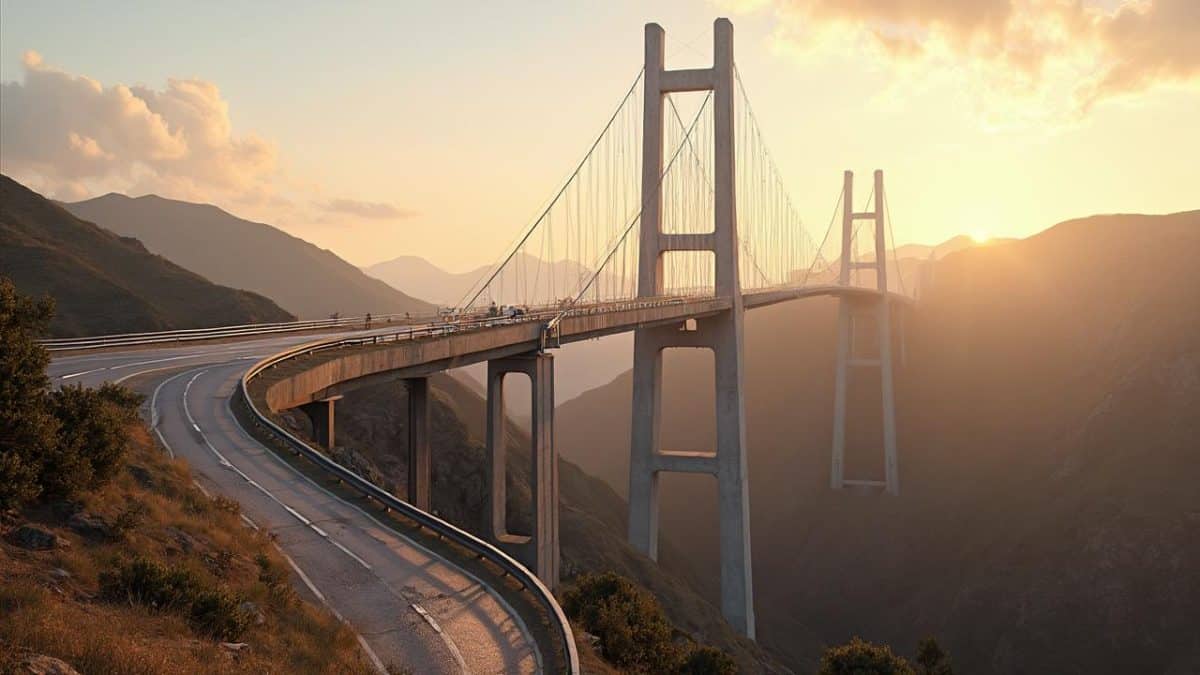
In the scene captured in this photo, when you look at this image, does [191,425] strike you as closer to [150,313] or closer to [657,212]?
[657,212]

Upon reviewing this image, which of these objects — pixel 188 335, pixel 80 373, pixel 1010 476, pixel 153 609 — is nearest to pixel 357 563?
pixel 153 609

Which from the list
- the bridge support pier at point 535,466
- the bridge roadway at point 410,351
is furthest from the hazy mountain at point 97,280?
the bridge support pier at point 535,466

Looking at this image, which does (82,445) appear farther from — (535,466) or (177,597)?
(535,466)

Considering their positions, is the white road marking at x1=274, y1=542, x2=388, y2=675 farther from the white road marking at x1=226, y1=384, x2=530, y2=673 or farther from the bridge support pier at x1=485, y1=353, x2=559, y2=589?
the bridge support pier at x1=485, y1=353, x2=559, y2=589

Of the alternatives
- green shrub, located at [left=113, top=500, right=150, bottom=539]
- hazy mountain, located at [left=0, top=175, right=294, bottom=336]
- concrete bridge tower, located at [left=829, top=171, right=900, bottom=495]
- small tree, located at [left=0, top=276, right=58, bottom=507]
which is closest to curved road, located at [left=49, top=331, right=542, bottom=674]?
green shrub, located at [left=113, top=500, right=150, bottom=539]

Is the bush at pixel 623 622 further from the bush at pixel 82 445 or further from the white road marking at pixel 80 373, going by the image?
the white road marking at pixel 80 373

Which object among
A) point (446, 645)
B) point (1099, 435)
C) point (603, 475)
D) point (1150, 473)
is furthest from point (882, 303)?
point (446, 645)
